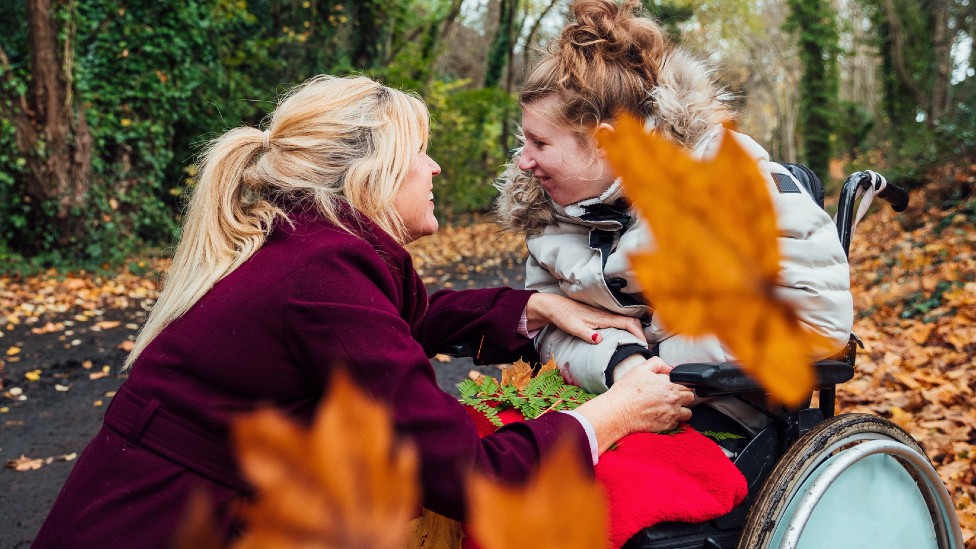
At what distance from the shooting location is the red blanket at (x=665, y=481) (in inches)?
58.9

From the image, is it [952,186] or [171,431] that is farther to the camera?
[952,186]

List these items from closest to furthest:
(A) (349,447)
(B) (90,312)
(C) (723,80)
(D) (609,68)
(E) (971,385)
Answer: (A) (349,447) < (D) (609,68) < (C) (723,80) < (E) (971,385) < (B) (90,312)

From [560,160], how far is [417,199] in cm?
53

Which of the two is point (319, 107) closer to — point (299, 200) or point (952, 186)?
point (299, 200)

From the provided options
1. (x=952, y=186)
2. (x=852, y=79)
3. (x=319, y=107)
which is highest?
(x=852, y=79)

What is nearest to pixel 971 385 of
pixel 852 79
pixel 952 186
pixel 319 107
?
pixel 319 107

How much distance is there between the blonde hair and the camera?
1570mm

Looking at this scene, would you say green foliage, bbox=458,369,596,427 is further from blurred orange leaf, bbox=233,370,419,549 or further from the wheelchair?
blurred orange leaf, bbox=233,370,419,549

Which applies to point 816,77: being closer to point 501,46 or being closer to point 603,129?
point 501,46

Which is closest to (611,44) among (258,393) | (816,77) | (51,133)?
(258,393)

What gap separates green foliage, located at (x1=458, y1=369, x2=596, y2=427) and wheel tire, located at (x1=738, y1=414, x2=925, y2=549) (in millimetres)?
482

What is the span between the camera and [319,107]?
1640mm

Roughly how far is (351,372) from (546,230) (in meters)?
1.07

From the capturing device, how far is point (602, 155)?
2057 mm
